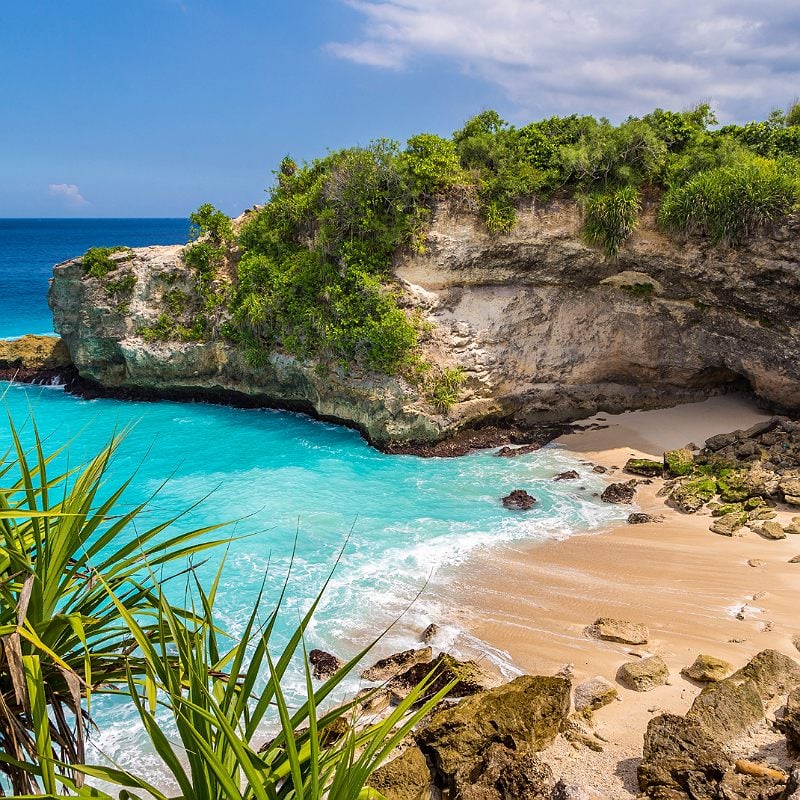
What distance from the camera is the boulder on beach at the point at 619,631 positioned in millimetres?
10570

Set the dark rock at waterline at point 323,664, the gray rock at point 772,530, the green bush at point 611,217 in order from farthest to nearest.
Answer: the green bush at point 611,217 < the gray rock at point 772,530 < the dark rock at waterline at point 323,664

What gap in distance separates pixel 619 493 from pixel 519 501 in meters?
2.65

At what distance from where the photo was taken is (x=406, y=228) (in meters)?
19.4

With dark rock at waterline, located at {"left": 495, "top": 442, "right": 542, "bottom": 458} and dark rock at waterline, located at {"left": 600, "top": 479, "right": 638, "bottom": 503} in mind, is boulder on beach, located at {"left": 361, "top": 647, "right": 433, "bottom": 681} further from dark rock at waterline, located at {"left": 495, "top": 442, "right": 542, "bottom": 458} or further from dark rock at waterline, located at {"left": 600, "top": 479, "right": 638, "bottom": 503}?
dark rock at waterline, located at {"left": 495, "top": 442, "right": 542, "bottom": 458}

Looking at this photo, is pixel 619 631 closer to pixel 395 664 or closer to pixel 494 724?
pixel 494 724

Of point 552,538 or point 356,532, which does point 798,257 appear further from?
point 356,532

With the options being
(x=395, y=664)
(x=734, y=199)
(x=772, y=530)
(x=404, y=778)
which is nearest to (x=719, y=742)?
(x=404, y=778)

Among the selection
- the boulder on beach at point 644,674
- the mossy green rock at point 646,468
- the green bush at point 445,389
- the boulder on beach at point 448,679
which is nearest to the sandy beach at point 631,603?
the boulder on beach at point 644,674

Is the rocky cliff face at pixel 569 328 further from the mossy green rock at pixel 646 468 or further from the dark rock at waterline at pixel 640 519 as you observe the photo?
the dark rock at waterline at pixel 640 519

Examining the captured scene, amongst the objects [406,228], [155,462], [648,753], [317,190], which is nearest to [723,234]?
[406,228]

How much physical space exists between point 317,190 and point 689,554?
51.4 feet

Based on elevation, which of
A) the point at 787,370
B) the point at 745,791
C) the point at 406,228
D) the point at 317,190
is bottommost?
the point at 745,791

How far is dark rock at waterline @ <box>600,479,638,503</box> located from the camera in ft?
53.3

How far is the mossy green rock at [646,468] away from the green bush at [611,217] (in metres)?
6.24
